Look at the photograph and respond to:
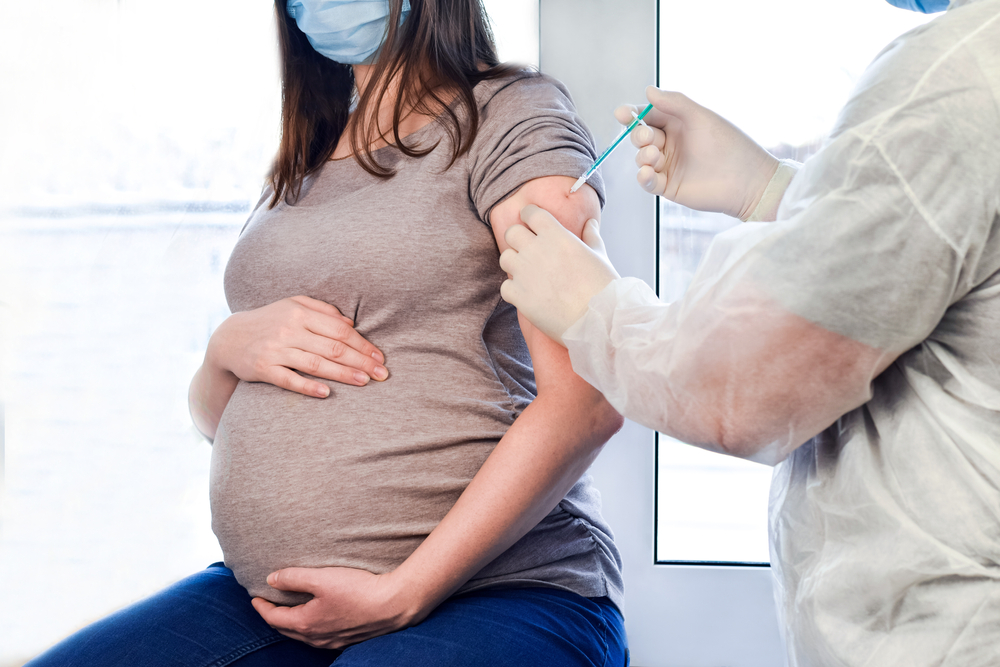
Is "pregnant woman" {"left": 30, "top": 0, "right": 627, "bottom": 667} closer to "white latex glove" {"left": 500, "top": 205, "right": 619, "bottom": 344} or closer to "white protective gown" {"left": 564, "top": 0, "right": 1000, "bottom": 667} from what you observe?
"white latex glove" {"left": 500, "top": 205, "right": 619, "bottom": 344}

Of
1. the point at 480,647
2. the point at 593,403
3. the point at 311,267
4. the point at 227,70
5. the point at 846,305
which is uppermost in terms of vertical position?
the point at 227,70

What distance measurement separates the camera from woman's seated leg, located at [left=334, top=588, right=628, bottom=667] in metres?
0.66

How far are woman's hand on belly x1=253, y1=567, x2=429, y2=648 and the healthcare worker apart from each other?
1.10 feet

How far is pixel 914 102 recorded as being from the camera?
0.43m

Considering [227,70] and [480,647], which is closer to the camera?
[480,647]

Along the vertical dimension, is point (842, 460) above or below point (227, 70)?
below

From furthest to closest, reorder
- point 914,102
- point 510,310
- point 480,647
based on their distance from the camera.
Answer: point 510,310
point 480,647
point 914,102

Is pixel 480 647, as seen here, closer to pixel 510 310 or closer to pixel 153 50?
pixel 510 310

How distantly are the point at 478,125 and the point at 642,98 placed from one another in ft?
1.86

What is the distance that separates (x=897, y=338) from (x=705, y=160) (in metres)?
0.40

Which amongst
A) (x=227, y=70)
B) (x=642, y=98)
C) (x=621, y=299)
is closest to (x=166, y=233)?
(x=227, y=70)

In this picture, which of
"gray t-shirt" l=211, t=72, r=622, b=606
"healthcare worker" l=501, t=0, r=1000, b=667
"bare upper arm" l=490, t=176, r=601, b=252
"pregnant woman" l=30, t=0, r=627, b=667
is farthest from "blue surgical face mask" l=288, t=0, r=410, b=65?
"healthcare worker" l=501, t=0, r=1000, b=667

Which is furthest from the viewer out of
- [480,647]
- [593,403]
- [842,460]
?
[593,403]

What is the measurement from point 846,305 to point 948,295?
7 centimetres
